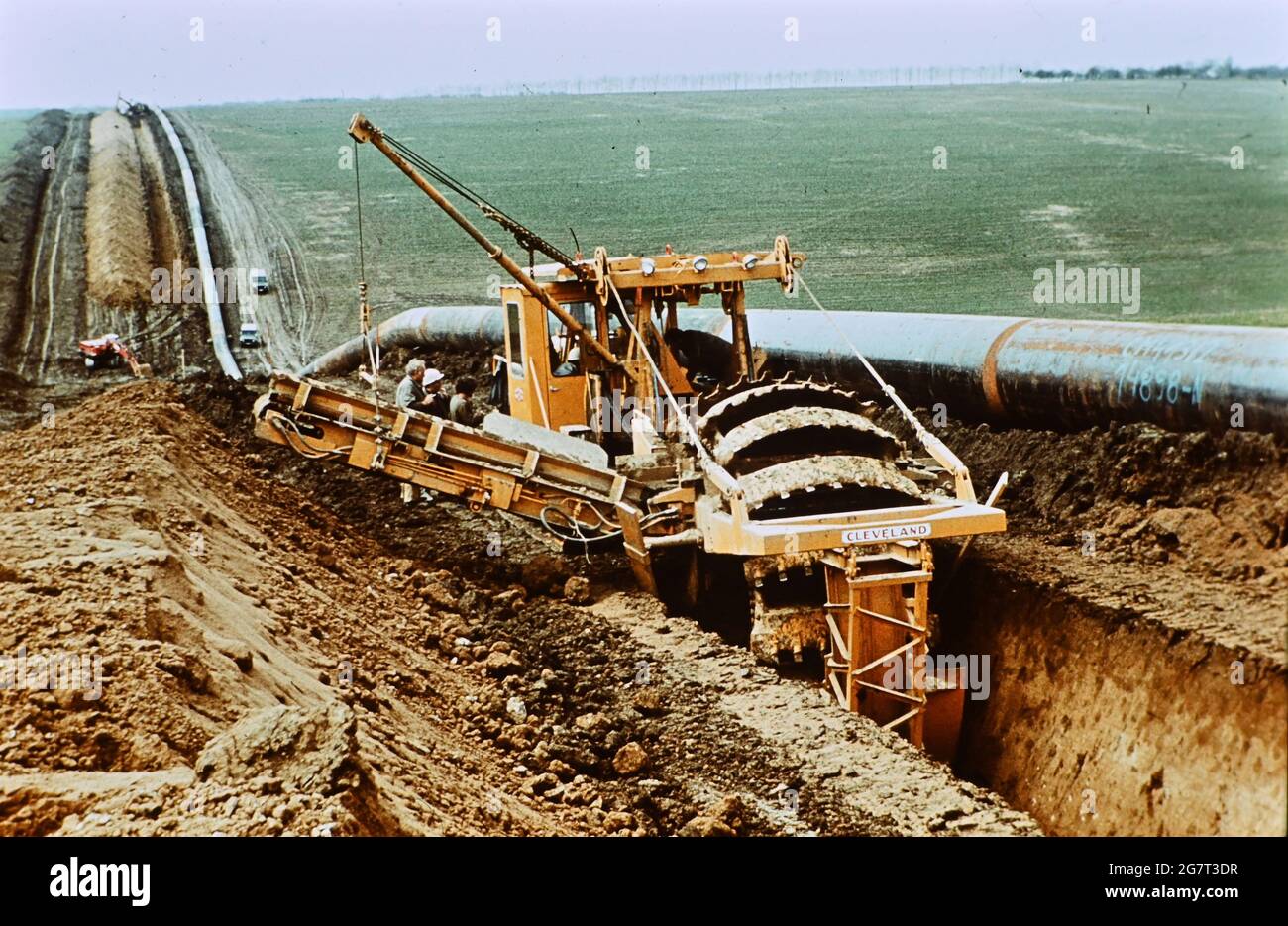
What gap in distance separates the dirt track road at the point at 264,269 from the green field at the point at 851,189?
51cm

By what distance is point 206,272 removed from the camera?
2486 centimetres

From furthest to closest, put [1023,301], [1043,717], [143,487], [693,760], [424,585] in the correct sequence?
[1023,301]
[424,585]
[143,487]
[1043,717]
[693,760]

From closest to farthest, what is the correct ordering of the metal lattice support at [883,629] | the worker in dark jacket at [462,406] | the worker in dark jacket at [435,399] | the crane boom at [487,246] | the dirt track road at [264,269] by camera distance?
1. the metal lattice support at [883,629]
2. the crane boom at [487,246]
3. the worker in dark jacket at [435,399]
4. the worker in dark jacket at [462,406]
5. the dirt track road at [264,269]

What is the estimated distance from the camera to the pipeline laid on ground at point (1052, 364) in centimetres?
1034

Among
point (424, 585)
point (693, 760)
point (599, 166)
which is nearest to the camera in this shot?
point (693, 760)

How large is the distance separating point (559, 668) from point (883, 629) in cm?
247

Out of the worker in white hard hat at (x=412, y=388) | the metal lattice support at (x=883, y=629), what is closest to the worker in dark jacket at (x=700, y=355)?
the worker in white hard hat at (x=412, y=388)

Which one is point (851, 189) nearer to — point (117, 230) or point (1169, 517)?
point (117, 230)

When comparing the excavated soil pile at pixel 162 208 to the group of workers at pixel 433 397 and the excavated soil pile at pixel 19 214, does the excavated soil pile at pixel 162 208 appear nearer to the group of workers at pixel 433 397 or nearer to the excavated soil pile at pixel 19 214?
the excavated soil pile at pixel 19 214

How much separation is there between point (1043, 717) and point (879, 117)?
1976cm

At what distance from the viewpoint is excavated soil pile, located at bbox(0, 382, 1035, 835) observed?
6.05 meters
